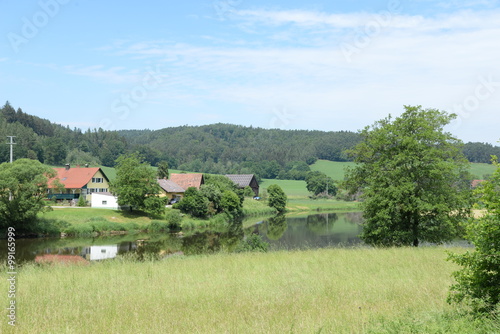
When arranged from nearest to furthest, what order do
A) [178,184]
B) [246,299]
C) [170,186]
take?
[246,299]
[170,186]
[178,184]

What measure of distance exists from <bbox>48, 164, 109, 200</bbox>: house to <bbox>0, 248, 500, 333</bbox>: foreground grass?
53.8 metres

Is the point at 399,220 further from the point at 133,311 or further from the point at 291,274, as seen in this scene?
the point at 133,311

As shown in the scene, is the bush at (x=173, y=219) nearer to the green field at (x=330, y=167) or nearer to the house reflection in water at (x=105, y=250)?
the house reflection in water at (x=105, y=250)

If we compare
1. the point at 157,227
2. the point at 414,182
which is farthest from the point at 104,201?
the point at 414,182

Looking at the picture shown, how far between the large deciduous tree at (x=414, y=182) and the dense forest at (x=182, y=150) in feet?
272

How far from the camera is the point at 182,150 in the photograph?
17888cm

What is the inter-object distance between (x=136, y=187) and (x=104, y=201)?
731 centimetres

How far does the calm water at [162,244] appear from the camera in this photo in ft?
108

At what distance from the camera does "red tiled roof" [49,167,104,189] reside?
6700cm

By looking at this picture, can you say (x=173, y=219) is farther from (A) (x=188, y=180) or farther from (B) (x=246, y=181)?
(B) (x=246, y=181)

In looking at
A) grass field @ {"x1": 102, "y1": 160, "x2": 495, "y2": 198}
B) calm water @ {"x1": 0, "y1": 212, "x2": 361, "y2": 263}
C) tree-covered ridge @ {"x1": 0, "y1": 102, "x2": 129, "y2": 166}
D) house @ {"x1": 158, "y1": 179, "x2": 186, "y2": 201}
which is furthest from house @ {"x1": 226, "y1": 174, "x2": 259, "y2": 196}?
calm water @ {"x1": 0, "y1": 212, "x2": 361, "y2": 263}

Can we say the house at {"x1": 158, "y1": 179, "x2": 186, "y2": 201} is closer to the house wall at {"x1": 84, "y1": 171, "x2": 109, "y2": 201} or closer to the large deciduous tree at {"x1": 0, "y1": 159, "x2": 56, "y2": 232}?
the house wall at {"x1": 84, "y1": 171, "x2": 109, "y2": 201}

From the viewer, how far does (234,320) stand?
305 inches

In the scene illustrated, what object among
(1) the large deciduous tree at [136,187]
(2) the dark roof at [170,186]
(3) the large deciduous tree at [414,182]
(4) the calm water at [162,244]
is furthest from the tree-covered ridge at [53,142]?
(3) the large deciduous tree at [414,182]
